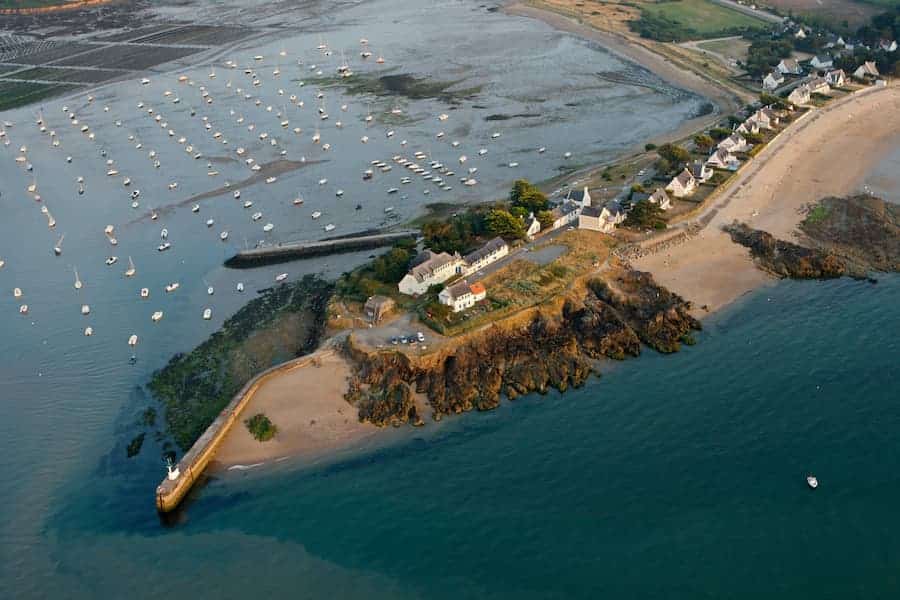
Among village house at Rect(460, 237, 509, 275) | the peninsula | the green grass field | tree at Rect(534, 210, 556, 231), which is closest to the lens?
the peninsula

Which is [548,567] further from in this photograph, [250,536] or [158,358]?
[158,358]

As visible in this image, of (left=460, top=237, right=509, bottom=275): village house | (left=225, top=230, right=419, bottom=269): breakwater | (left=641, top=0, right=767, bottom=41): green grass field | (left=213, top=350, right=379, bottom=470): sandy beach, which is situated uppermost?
(left=460, top=237, right=509, bottom=275): village house

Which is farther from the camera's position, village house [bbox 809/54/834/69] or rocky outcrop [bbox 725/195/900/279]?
village house [bbox 809/54/834/69]

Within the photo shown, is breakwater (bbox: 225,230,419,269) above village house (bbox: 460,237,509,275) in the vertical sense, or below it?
below

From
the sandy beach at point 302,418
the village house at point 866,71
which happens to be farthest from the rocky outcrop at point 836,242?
the village house at point 866,71

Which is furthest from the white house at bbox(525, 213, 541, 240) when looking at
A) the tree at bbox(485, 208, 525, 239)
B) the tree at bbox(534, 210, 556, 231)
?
the tree at bbox(485, 208, 525, 239)

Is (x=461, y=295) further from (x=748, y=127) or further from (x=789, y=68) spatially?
(x=789, y=68)

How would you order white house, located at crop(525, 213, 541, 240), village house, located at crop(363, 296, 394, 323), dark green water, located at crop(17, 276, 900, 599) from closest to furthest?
dark green water, located at crop(17, 276, 900, 599)
village house, located at crop(363, 296, 394, 323)
white house, located at crop(525, 213, 541, 240)

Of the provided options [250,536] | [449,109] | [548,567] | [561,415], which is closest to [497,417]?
[561,415]

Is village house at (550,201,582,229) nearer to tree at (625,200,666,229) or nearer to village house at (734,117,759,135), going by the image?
tree at (625,200,666,229)
